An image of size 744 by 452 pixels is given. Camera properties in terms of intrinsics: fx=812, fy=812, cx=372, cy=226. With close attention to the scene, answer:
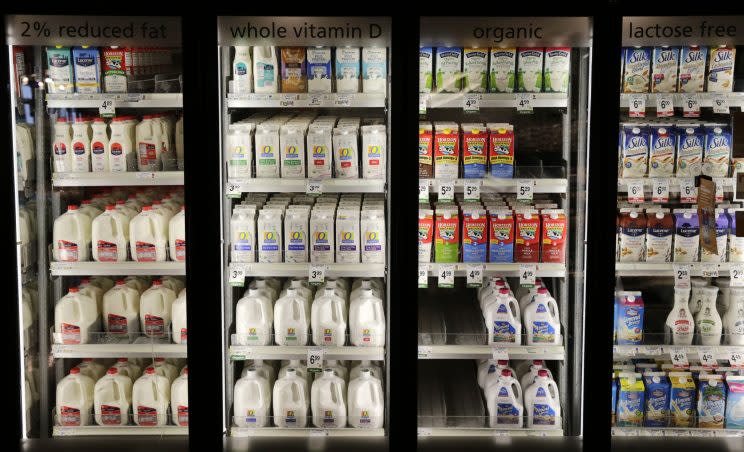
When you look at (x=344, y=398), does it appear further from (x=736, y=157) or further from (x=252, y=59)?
(x=736, y=157)

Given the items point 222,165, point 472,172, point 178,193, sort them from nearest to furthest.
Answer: point 222,165 < point 472,172 < point 178,193

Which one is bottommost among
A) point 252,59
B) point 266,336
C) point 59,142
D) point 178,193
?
point 266,336

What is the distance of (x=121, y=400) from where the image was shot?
3.57 metres

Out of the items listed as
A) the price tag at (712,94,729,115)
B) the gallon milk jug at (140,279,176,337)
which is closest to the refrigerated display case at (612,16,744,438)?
the price tag at (712,94,729,115)

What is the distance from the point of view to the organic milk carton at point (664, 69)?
137 inches

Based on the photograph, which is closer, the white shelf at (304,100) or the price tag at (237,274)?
the white shelf at (304,100)

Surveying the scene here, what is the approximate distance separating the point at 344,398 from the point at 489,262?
0.88 metres

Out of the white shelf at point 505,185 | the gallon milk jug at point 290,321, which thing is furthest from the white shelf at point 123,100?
the white shelf at point 505,185

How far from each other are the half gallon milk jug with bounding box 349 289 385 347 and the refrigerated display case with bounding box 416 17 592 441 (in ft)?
0.61

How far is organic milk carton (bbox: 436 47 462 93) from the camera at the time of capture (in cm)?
345

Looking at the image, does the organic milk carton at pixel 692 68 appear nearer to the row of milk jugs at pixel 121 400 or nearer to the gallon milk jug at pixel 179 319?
the gallon milk jug at pixel 179 319
